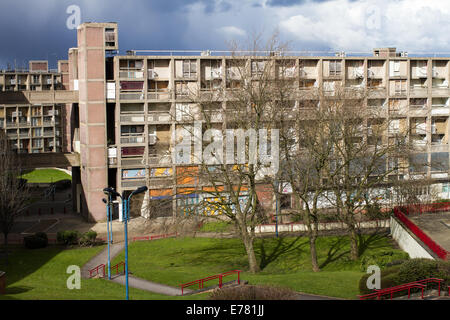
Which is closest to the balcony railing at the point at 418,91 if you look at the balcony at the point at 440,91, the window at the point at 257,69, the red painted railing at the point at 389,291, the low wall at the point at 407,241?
the balcony at the point at 440,91

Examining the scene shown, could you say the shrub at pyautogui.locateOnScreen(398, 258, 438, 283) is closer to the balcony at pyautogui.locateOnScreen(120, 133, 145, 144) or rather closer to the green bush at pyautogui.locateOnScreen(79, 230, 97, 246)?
the green bush at pyautogui.locateOnScreen(79, 230, 97, 246)

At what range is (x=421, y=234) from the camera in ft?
113

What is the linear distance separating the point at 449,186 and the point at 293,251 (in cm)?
2902

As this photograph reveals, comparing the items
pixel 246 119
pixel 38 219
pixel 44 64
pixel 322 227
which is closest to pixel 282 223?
pixel 322 227

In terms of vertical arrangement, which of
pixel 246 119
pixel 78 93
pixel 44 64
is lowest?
pixel 246 119

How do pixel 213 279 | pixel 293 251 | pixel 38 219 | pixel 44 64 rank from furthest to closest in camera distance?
pixel 44 64, pixel 38 219, pixel 293 251, pixel 213 279

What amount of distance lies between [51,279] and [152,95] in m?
26.2

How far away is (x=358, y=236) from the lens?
42750mm

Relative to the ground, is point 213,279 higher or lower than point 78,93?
lower

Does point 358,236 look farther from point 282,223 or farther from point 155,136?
point 155,136

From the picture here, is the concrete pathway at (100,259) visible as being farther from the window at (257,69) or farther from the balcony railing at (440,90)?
the balcony railing at (440,90)

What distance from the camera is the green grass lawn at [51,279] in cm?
2432

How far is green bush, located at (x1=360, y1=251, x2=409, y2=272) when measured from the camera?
31494 millimetres

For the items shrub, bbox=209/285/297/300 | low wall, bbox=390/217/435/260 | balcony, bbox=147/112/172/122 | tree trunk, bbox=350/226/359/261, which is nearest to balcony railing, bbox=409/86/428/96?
low wall, bbox=390/217/435/260
